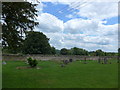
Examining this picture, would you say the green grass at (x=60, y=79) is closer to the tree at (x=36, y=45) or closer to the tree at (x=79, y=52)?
the tree at (x=36, y=45)

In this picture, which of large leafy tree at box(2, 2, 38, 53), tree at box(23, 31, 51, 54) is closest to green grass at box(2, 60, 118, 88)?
large leafy tree at box(2, 2, 38, 53)

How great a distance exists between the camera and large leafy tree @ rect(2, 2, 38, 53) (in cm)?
800

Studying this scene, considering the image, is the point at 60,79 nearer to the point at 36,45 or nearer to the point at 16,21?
the point at 16,21

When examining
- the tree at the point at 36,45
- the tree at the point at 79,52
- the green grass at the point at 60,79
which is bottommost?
the green grass at the point at 60,79

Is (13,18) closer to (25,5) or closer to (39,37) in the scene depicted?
(25,5)

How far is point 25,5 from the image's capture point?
26.8ft

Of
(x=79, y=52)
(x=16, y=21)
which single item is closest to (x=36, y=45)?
(x=79, y=52)

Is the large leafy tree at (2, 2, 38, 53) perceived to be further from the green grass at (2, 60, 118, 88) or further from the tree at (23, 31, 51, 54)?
the tree at (23, 31, 51, 54)

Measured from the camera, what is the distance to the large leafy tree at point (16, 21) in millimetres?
8002

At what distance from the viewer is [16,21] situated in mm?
8805

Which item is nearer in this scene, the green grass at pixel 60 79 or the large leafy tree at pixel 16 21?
the large leafy tree at pixel 16 21

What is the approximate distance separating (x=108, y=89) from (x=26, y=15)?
20.6ft

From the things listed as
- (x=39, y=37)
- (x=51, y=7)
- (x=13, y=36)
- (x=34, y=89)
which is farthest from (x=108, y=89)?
(x=39, y=37)

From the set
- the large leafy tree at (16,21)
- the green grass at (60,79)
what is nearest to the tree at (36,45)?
the green grass at (60,79)
